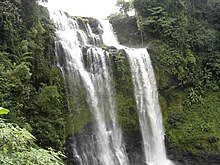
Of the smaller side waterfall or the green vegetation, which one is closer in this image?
the green vegetation

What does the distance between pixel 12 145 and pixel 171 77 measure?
1376cm

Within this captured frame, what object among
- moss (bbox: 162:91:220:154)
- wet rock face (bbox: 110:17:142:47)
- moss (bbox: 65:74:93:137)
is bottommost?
moss (bbox: 162:91:220:154)

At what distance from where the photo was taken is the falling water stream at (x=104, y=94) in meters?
12.7

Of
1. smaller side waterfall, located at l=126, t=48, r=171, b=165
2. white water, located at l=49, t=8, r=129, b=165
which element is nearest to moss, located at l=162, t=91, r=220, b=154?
smaller side waterfall, located at l=126, t=48, r=171, b=165

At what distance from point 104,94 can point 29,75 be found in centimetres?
483

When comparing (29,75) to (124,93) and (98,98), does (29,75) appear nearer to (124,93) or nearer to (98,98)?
(98,98)

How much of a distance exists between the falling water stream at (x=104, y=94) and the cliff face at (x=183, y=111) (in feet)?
1.67

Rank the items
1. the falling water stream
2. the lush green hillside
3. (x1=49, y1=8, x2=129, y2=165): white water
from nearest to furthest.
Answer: (x1=49, y1=8, x2=129, y2=165): white water → the falling water stream → the lush green hillside

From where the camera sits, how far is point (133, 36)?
17.8 m

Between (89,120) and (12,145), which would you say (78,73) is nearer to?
(89,120)

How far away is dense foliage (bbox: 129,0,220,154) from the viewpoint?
14547 millimetres

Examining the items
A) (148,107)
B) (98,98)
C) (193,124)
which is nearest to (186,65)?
(193,124)

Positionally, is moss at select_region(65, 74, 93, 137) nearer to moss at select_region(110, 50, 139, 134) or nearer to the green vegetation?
moss at select_region(110, 50, 139, 134)

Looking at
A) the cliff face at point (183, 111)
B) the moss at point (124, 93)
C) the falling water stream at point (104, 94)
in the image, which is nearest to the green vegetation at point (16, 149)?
the falling water stream at point (104, 94)
